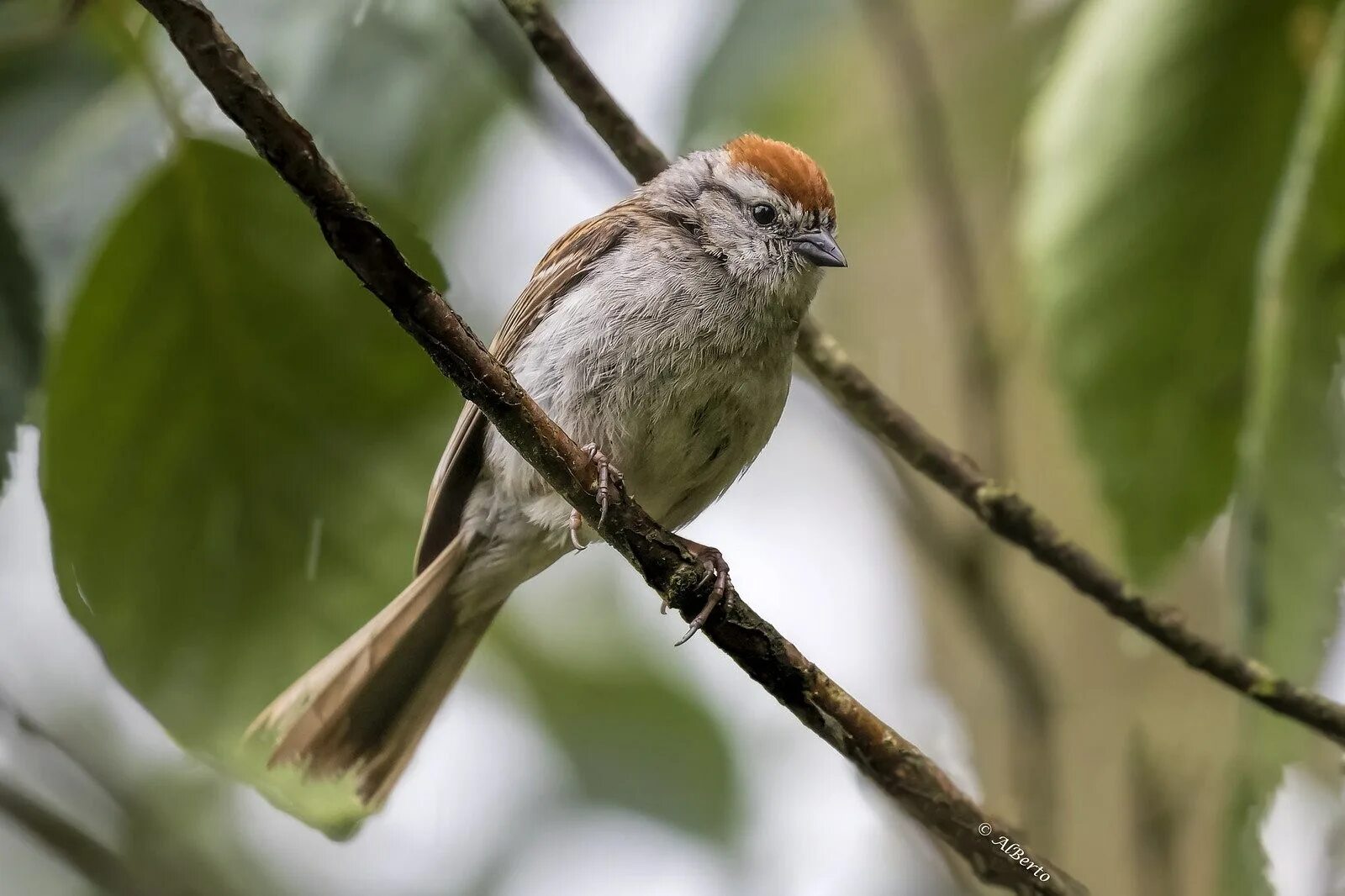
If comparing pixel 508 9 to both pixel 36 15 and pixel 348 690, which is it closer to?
pixel 36 15

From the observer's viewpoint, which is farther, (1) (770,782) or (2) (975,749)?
(2) (975,749)

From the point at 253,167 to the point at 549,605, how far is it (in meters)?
2.56

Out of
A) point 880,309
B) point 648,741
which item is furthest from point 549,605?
point 880,309

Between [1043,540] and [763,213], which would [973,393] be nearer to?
[763,213]

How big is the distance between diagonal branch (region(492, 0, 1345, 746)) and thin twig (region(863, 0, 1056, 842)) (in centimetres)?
97

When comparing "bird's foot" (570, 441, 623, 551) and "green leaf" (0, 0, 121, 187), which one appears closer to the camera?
"bird's foot" (570, 441, 623, 551)

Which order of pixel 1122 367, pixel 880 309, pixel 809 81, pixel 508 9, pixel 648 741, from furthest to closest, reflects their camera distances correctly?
pixel 880 309, pixel 809 81, pixel 648 741, pixel 508 9, pixel 1122 367

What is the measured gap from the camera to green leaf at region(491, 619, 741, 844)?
3713 millimetres

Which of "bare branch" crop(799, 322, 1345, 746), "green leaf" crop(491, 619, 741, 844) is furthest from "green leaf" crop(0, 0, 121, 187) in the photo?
"green leaf" crop(491, 619, 741, 844)

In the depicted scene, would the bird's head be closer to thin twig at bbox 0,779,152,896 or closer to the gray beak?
the gray beak

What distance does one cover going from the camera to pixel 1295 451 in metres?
2.21

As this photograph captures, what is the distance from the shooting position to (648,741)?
376cm

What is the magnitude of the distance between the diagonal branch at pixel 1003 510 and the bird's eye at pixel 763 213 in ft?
1.51

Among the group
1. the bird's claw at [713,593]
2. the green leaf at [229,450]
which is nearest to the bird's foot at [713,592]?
the bird's claw at [713,593]
